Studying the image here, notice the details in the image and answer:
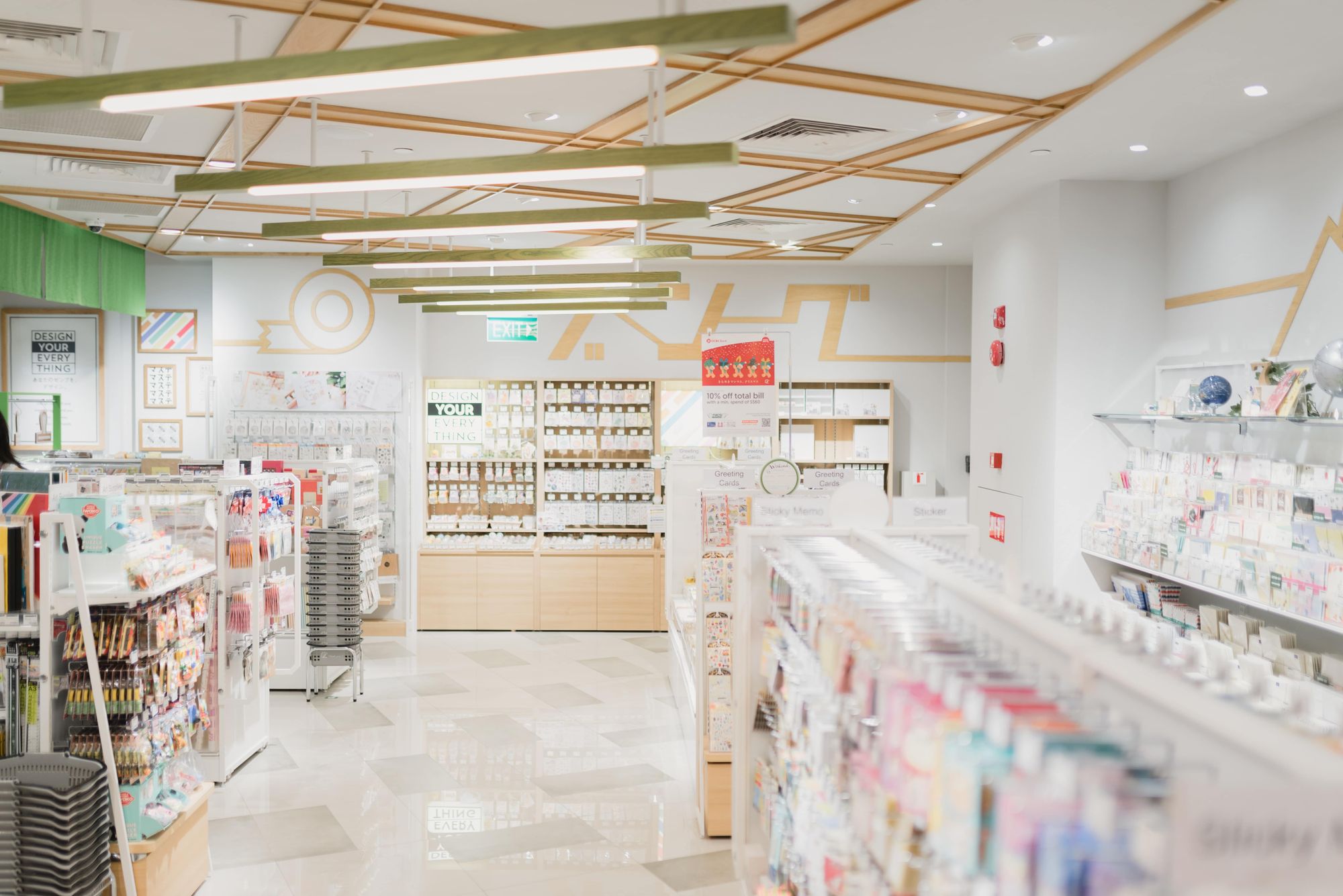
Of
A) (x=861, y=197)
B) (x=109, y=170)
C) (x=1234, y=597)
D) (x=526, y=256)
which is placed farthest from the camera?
(x=861, y=197)

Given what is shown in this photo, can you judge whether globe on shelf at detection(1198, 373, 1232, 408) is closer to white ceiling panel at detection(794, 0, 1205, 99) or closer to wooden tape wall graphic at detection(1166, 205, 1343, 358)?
wooden tape wall graphic at detection(1166, 205, 1343, 358)

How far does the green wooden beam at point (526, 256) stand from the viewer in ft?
18.7

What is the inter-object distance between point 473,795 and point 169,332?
7.50 m

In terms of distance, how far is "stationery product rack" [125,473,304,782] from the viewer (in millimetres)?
5430

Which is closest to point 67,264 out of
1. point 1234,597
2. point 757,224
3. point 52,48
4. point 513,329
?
point 513,329

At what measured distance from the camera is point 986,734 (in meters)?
1.50

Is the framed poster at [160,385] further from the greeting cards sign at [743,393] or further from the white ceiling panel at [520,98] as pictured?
the white ceiling panel at [520,98]

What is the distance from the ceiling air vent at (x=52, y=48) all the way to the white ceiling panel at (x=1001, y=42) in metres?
2.94

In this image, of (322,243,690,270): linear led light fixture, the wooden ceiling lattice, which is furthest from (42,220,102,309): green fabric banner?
(322,243,690,270): linear led light fixture

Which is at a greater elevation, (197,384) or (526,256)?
(526,256)

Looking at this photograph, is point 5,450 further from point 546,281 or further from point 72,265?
point 72,265

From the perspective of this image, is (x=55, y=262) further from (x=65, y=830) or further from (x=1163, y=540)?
(x=1163, y=540)

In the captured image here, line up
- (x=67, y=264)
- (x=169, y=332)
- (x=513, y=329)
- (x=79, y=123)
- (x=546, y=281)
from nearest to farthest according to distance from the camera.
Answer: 1. (x=79, y=123)
2. (x=546, y=281)
3. (x=67, y=264)
4. (x=513, y=329)
5. (x=169, y=332)

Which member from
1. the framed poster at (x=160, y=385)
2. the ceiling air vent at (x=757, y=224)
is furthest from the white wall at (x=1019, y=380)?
the framed poster at (x=160, y=385)
